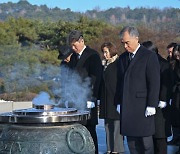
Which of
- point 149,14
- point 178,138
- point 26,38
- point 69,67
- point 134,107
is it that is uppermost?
point 149,14

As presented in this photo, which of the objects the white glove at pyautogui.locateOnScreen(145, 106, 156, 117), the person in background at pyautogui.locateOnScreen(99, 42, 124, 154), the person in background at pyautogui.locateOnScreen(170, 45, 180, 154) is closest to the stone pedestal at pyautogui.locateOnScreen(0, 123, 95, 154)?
the white glove at pyautogui.locateOnScreen(145, 106, 156, 117)

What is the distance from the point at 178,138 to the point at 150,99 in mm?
2586

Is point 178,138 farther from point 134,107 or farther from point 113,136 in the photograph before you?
point 134,107

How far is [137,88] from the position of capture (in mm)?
4785

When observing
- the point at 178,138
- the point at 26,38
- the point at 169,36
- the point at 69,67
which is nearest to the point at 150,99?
the point at 69,67

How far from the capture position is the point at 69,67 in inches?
226

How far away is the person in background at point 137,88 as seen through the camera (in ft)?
15.6

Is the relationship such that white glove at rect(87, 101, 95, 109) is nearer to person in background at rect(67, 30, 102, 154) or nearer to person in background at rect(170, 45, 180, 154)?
person in background at rect(67, 30, 102, 154)

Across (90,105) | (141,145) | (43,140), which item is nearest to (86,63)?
(90,105)

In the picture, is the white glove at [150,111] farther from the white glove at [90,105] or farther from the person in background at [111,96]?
the person in background at [111,96]

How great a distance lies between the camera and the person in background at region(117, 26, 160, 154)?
476cm

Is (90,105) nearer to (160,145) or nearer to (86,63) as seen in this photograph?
(86,63)

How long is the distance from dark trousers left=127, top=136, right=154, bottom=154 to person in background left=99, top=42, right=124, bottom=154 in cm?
103

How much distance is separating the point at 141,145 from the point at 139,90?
0.60 m
